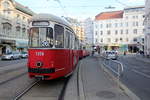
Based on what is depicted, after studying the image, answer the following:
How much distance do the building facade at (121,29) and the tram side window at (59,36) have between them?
69124 mm

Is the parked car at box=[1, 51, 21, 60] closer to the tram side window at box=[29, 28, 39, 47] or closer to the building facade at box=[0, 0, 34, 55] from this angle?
the building facade at box=[0, 0, 34, 55]

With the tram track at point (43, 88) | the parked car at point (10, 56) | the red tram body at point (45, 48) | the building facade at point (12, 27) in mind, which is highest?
the building facade at point (12, 27)

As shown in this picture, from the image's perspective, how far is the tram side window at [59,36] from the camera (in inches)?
389

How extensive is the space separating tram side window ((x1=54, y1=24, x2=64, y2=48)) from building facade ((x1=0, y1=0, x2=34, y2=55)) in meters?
31.1

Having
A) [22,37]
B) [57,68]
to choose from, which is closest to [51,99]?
[57,68]

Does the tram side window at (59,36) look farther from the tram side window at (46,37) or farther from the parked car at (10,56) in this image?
the parked car at (10,56)

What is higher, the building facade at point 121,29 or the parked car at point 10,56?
the building facade at point 121,29

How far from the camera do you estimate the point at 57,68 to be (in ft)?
32.1

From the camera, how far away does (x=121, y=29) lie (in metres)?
84.2

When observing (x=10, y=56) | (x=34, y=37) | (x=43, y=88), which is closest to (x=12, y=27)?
(x=10, y=56)

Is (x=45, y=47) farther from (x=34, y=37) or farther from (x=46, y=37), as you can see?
(x=34, y=37)

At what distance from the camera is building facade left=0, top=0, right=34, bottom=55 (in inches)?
1686

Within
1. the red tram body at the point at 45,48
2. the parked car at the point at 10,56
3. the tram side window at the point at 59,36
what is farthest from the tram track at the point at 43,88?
the parked car at the point at 10,56

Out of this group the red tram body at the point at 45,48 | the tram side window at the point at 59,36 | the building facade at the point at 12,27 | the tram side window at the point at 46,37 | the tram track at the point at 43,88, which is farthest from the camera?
the building facade at the point at 12,27
